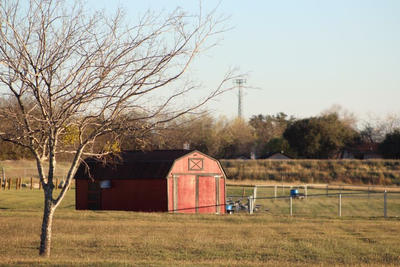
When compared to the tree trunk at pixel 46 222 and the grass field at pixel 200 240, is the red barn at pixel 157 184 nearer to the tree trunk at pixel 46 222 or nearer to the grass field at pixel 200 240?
the grass field at pixel 200 240

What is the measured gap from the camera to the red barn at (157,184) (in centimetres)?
3528

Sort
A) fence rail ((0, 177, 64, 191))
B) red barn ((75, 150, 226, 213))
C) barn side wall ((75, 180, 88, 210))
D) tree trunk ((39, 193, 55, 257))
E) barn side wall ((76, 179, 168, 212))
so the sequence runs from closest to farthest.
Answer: tree trunk ((39, 193, 55, 257))
barn side wall ((76, 179, 168, 212))
red barn ((75, 150, 226, 213))
barn side wall ((75, 180, 88, 210))
fence rail ((0, 177, 64, 191))

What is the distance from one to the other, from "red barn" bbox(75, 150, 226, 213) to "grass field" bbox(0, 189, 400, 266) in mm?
4719

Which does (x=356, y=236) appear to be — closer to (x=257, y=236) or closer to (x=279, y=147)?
(x=257, y=236)

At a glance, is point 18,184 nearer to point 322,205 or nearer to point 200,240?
point 322,205

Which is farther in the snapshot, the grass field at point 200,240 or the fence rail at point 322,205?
the fence rail at point 322,205

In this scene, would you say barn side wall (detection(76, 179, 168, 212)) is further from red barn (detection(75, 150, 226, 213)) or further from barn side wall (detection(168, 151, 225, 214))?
barn side wall (detection(168, 151, 225, 214))

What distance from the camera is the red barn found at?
35281 millimetres

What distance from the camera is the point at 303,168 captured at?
267 ft

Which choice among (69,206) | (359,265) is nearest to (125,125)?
(359,265)

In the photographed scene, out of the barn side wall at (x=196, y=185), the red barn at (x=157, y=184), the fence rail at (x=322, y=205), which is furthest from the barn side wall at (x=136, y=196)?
the fence rail at (x=322, y=205)

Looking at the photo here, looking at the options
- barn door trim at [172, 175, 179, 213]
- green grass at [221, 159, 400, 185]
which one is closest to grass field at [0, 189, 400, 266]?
barn door trim at [172, 175, 179, 213]

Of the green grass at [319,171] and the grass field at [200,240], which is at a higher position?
the green grass at [319,171]

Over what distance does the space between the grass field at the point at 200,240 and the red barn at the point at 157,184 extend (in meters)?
4.72
